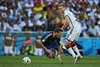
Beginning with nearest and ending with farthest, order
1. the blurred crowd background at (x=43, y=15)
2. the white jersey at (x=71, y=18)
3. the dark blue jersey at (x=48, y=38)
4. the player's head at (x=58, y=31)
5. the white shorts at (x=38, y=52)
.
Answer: the player's head at (x=58, y=31) < the dark blue jersey at (x=48, y=38) < the white jersey at (x=71, y=18) < the white shorts at (x=38, y=52) < the blurred crowd background at (x=43, y=15)

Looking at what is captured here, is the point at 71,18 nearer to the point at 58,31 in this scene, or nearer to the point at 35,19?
the point at 58,31

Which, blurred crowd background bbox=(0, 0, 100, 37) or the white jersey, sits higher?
the white jersey

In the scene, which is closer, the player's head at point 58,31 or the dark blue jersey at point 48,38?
the player's head at point 58,31

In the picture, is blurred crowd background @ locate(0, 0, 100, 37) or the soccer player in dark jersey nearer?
the soccer player in dark jersey

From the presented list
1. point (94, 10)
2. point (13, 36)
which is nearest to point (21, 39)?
point (13, 36)

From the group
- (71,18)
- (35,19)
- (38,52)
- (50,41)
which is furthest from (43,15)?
(50,41)

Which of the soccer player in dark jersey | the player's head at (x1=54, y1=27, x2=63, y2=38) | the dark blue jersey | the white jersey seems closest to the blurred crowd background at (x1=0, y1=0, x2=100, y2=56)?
the white jersey

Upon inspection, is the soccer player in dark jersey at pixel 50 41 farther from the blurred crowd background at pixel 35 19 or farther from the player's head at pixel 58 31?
the blurred crowd background at pixel 35 19

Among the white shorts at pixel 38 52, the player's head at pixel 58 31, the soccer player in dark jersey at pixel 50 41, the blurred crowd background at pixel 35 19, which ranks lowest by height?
the white shorts at pixel 38 52

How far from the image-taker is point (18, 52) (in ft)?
77.7

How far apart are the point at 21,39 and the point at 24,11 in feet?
12.2

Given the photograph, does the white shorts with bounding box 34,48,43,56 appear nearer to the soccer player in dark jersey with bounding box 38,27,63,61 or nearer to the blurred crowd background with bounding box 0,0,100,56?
the blurred crowd background with bounding box 0,0,100,56

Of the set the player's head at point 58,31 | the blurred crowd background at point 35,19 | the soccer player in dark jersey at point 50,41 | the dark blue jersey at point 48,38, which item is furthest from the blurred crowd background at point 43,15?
the player's head at point 58,31

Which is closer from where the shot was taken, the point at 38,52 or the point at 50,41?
the point at 50,41
